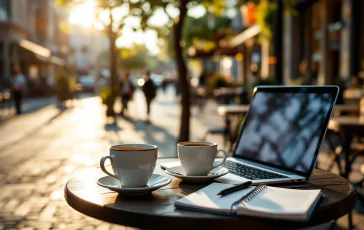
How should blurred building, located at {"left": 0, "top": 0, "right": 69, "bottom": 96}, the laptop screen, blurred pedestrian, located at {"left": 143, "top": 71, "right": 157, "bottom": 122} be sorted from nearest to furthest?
the laptop screen < blurred pedestrian, located at {"left": 143, "top": 71, "right": 157, "bottom": 122} < blurred building, located at {"left": 0, "top": 0, "right": 69, "bottom": 96}

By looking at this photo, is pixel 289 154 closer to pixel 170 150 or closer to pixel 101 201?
pixel 101 201

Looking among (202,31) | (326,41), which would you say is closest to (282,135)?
(326,41)

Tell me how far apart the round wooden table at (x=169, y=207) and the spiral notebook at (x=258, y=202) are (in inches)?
0.9

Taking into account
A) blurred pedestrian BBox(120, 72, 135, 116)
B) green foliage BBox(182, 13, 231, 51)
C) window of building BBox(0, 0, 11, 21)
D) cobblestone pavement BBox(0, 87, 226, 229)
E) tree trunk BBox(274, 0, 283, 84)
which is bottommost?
cobblestone pavement BBox(0, 87, 226, 229)

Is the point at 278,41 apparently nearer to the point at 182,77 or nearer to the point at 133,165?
the point at 182,77

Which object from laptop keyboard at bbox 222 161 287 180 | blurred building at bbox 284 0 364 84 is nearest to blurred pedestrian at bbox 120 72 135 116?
blurred building at bbox 284 0 364 84

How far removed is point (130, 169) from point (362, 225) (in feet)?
10.9

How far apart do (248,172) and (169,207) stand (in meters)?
0.61

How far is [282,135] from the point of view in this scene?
2.34 m

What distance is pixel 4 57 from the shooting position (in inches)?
1211

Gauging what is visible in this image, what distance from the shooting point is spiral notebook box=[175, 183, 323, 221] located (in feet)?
5.09

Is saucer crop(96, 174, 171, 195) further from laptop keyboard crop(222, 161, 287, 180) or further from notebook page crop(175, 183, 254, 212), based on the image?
laptop keyboard crop(222, 161, 287, 180)

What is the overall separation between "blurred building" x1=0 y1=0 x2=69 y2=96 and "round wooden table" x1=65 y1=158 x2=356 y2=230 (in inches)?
1064

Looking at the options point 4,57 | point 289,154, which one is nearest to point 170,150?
point 289,154
